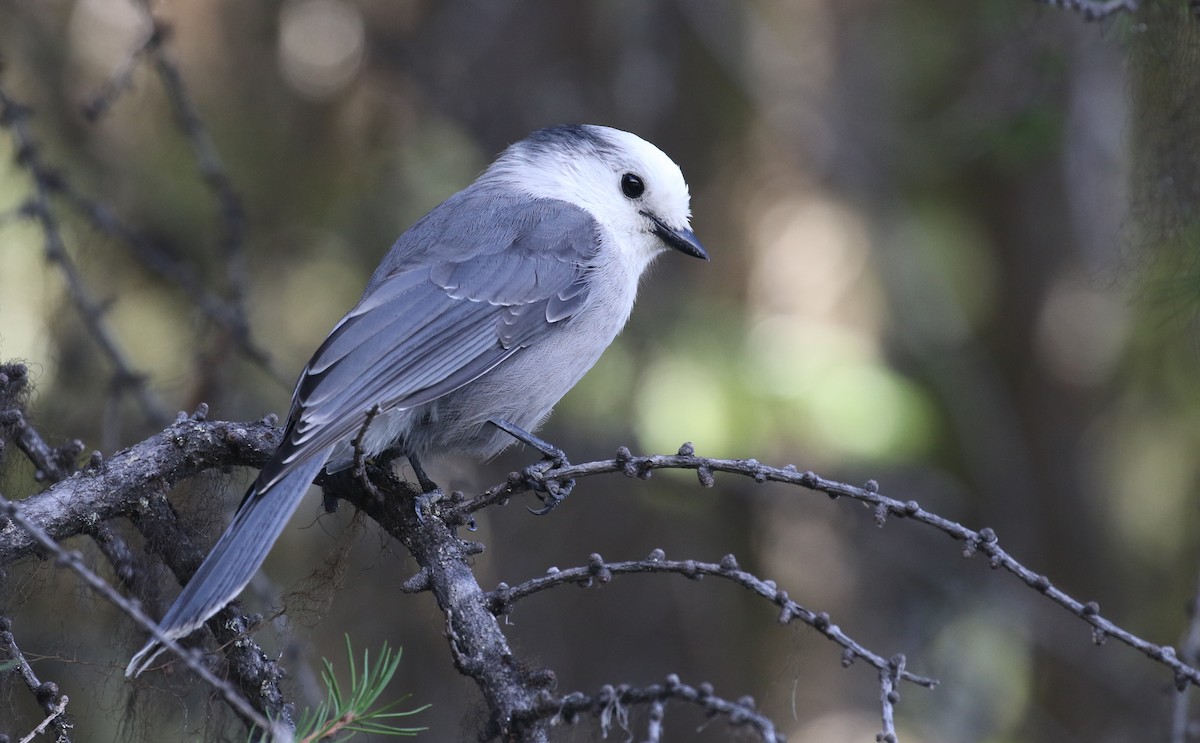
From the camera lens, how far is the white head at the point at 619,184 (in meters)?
3.96

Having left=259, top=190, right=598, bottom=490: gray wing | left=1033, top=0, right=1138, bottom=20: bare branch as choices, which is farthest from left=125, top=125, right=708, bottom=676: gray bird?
left=1033, top=0, right=1138, bottom=20: bare branch

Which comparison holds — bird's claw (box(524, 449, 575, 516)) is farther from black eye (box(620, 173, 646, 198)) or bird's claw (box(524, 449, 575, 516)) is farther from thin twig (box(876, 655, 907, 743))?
black eye (box(620, 173, 646, 198))

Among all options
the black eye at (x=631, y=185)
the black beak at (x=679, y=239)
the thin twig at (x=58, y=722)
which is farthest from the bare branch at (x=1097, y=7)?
the thin twig at (x=58, y=722)

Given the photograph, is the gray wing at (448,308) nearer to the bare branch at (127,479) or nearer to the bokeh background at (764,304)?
the bare branch at (127,479)

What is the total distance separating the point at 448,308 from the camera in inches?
132

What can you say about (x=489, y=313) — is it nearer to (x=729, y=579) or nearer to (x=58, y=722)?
(x=729, y=579)

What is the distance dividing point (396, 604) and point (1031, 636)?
276 centimetres

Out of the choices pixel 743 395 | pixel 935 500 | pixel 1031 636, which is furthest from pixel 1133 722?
pixel 743 395

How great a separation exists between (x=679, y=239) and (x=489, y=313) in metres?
0.83

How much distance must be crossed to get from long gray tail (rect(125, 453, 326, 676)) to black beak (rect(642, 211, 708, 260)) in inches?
64.0

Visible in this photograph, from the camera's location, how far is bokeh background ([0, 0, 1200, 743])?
186 inches

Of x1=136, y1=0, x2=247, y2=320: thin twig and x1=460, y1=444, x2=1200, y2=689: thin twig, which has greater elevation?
x1=136, y1=0, x2=247, y2=320: thin twig

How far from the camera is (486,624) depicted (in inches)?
83.0

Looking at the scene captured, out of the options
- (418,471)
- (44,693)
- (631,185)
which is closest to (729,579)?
(44,693)
